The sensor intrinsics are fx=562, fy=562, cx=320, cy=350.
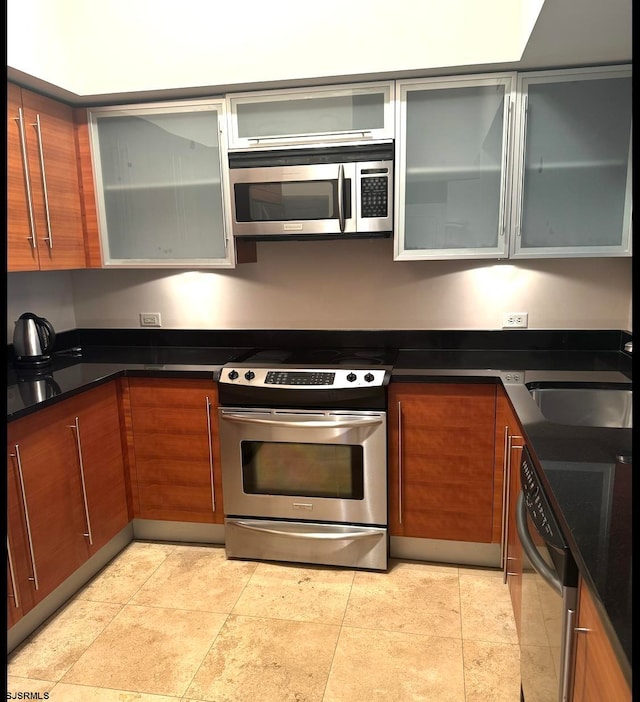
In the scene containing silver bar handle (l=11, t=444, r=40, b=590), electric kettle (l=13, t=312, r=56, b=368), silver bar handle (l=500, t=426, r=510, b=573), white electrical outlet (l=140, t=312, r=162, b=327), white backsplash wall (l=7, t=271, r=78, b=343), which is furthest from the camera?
white electrical outlet (l=140, t=312, r=162, b=327)

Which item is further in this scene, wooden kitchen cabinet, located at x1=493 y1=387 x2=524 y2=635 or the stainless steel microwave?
the stainless steel microwave

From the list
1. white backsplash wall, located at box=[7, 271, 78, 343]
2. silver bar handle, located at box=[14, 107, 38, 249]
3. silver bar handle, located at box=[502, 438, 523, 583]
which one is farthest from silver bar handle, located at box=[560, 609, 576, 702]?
white backsplash wall, located at box=[7, 271, 78, 343]

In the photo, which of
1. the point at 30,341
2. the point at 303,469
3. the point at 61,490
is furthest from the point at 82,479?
the point at 303,469

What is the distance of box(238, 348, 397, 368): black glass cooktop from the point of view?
2.62m

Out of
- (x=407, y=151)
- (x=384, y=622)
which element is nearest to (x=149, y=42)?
(x=407, y=151)

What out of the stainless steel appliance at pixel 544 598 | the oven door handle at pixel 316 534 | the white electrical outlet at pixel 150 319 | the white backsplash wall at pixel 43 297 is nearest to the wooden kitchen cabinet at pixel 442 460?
the oven door handle at pixel 316 534

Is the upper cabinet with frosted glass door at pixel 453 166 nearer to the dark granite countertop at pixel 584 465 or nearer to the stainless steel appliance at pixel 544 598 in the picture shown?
the dark granite countertop at pixel 584 465

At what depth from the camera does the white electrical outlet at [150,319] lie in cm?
313

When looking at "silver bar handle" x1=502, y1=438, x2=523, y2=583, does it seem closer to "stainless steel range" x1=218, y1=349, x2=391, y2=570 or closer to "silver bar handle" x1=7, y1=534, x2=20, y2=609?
"stainless steel range" x1=218, y1=349, x2=391, y2=570

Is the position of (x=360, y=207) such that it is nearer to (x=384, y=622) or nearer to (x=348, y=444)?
(x=348, y=444)

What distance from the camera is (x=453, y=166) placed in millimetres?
2482

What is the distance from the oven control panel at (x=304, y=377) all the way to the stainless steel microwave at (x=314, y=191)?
24.1 inches

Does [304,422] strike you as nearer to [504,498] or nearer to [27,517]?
[504,498]

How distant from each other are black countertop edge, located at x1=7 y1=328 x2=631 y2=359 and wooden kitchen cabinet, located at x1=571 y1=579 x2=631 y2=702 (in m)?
1.83
